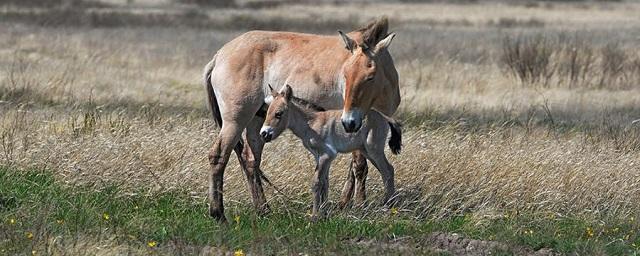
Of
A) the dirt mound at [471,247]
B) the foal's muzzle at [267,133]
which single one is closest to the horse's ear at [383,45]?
the foal's muzzle at [267,133]

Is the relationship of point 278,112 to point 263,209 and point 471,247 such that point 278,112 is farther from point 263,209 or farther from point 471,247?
point 471,247

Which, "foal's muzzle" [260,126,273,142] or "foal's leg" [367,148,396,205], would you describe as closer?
"foal's muzzle" [260,126,273,142]

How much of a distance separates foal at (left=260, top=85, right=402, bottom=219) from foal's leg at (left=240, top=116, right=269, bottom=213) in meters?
0.71

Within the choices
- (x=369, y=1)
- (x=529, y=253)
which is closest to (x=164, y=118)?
(x=529, y=253)

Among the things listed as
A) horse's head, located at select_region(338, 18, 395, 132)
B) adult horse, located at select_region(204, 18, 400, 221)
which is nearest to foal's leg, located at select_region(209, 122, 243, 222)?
adult horse, located at select_region(204, 18, 400, 221)

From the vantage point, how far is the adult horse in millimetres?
10984

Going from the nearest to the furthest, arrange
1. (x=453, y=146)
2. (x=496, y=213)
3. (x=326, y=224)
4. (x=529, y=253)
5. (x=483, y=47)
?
(x=529, y=253)
(x=326, y=224)
(x=496, y=213)
(x=453, y=146)
(x=483, y=47)

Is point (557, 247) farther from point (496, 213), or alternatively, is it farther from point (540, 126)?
point (540, 126)

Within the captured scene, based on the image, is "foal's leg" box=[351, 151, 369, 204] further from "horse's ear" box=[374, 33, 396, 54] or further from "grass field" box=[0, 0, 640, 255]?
"horse's ear" box=[374, 33, 396, 54]

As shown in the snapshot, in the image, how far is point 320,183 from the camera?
35.3ft

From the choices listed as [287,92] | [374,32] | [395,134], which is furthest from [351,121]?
[374,32]

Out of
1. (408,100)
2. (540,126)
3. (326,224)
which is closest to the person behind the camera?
(326,224)

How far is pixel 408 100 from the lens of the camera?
2038 centimetres

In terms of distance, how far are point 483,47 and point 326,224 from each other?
78.9 ft
